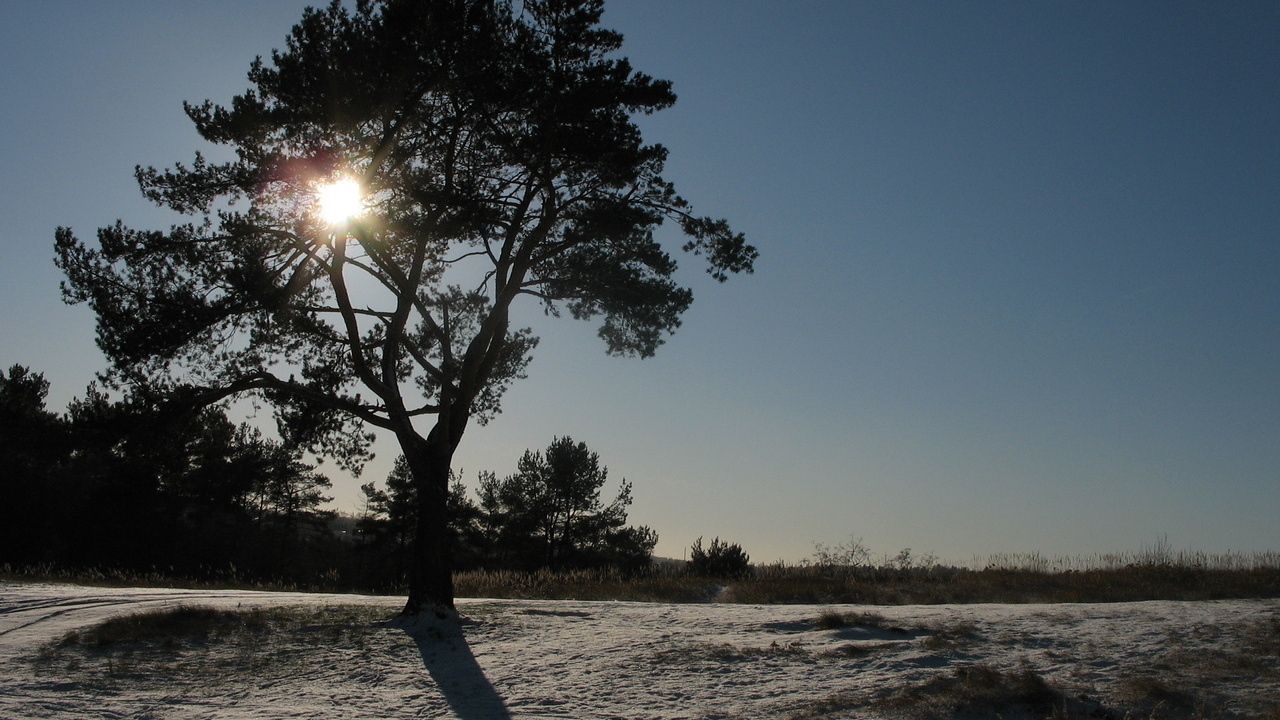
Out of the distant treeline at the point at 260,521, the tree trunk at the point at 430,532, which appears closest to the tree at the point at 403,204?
the tree trunk at the point at 430,532

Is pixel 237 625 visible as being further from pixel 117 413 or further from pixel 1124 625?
pixel 1124 625

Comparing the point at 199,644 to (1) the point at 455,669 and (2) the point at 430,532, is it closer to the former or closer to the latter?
(2) the point at 430,532

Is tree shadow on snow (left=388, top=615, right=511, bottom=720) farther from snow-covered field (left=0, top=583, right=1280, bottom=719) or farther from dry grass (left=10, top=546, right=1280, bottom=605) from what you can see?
dry grass (left=10, top=546, right=1280, bottom=605)

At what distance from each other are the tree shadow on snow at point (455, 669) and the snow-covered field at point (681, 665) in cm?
4

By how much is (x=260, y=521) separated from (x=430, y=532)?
1970 inches

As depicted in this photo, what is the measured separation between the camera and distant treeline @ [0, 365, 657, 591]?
43.3 metres

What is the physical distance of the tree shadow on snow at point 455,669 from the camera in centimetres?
945

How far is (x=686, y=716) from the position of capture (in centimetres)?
870

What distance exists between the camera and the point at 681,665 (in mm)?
10555

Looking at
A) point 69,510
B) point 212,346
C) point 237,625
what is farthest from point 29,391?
point 237,625

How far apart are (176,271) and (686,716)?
1259cm

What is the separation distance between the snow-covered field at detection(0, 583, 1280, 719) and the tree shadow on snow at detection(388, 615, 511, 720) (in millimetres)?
38

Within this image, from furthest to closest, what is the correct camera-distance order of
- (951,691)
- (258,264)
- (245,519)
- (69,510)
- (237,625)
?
1. (245,519)
2. (69,510)
3. (258,264)
4. (237,625)
5. (951,691)

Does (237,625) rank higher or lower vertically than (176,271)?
lower
